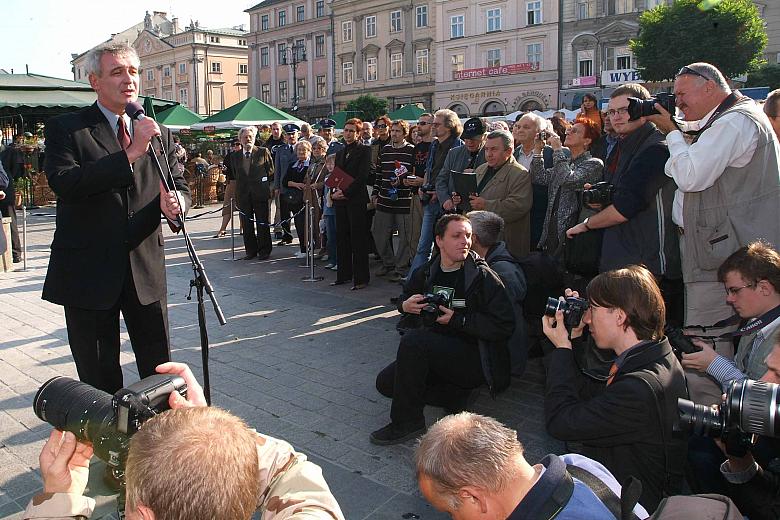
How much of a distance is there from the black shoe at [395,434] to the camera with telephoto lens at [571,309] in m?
1.36

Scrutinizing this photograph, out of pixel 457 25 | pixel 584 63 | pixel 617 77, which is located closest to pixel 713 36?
pixel 617 77

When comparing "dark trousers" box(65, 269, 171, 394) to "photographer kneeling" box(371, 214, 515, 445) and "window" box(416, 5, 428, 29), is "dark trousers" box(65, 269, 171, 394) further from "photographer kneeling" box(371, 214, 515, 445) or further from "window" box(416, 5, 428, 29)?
"window" box(416, 5, 428, 29)

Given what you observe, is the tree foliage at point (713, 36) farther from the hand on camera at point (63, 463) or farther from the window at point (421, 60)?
the hand on camera at point (63, 463)

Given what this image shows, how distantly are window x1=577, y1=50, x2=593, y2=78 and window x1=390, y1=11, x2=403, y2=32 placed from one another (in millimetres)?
17463

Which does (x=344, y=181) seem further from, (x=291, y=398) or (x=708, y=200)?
(x=708, y=200)

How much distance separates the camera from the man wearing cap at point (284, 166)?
11.0 meters

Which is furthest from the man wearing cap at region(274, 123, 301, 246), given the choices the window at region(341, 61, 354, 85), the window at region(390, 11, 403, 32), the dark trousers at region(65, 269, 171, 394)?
the window at region(341, 61, 354, 85)

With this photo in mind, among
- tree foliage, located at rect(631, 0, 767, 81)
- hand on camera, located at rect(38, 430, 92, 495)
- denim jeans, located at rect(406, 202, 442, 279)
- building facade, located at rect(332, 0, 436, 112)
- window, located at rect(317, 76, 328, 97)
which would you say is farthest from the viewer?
window, located at rect(317, 76, 328, 97)

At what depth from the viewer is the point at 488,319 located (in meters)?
4.19

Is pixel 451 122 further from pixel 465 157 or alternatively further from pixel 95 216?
pixel 95 216

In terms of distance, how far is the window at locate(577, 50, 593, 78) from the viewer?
152 feet

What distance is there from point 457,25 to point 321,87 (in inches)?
652

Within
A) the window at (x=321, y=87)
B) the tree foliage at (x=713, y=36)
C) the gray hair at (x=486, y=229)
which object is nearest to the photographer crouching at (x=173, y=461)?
the gray hair at (x=486, y=229)

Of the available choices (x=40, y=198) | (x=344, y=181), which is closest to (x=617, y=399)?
(x=344, y=181)
